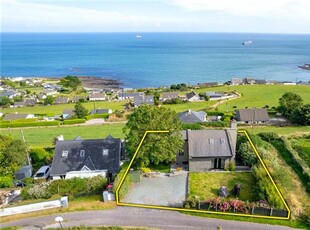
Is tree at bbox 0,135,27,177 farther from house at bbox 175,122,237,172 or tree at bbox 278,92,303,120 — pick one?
tree at bbox 278,92,303,120

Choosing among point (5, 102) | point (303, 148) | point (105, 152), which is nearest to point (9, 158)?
point (105, 152)

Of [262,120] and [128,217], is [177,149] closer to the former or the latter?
[128,217]

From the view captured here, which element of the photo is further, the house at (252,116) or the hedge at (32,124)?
the hedge at (32,124)

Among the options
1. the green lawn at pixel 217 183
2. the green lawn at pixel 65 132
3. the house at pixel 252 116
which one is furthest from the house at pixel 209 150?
the house at pixel 252 116

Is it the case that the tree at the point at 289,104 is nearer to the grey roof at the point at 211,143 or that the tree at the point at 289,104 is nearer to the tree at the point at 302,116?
the tree at the point at 302,116

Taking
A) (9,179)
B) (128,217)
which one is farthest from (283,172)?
(9,179)

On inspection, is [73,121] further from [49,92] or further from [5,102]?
[49,92]

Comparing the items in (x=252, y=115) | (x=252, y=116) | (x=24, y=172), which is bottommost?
(x=24, y=172)
